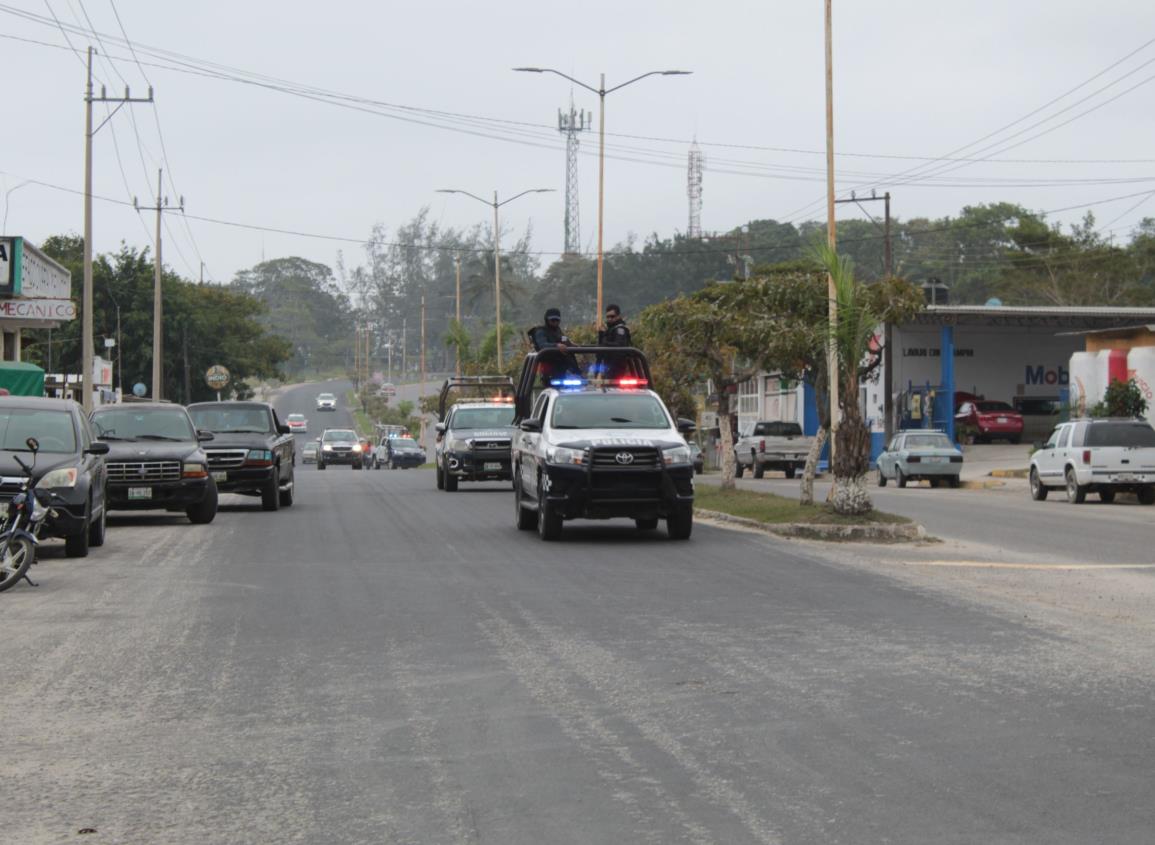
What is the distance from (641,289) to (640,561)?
101m

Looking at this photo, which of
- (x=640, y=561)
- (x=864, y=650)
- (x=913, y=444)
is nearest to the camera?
(x=864, y=650)

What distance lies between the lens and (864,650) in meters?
10.5

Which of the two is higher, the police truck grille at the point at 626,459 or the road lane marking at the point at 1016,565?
the police truck grille at the point at 626,459

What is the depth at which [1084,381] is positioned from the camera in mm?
46438

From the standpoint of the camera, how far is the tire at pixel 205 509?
76.0 ft

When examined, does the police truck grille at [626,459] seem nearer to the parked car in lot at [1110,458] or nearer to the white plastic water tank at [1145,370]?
the parked car in lot at [1110,458]

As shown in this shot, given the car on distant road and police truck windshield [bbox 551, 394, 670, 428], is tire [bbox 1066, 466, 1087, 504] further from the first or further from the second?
the car on distant road

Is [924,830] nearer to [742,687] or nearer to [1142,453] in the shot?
[742,687]

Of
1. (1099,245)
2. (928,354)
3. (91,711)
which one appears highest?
(1099,245)

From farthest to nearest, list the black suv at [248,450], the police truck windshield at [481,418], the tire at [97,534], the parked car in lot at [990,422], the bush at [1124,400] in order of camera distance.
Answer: the parked car in lot at [990,422], the bush at [1124,400], the police truck windshield at [481,418], the black suv at [248,450], the tire at [97,534]

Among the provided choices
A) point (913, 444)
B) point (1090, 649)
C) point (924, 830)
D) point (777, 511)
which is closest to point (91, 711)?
point (924, 830)

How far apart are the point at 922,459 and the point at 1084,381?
6767 mm

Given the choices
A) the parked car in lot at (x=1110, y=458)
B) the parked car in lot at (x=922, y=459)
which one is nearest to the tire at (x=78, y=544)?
the parked car in lot at (x=1110, y=458)

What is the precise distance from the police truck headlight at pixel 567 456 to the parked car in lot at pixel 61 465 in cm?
540
